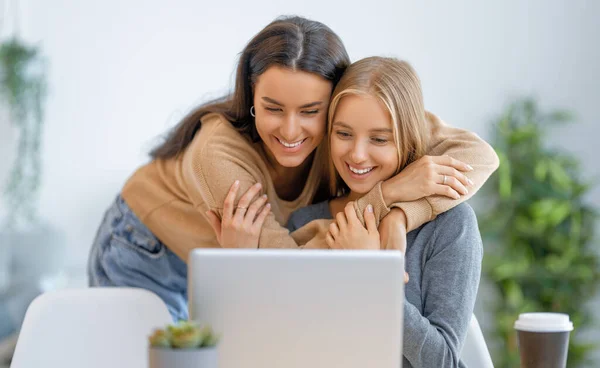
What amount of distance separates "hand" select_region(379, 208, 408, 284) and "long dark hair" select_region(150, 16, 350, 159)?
347 mm

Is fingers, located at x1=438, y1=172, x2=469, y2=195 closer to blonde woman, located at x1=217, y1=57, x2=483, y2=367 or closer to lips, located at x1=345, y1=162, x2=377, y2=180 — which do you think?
blonde woman, located at x1=217, y1=57, x2=483, y2=367

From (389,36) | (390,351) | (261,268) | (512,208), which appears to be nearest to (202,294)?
(261,268)

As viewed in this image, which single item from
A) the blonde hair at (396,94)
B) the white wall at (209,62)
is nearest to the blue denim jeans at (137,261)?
the blonde hair at (396,94)

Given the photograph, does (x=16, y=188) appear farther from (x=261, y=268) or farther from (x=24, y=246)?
(x=261, y=268)

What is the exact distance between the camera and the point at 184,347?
3.62ft

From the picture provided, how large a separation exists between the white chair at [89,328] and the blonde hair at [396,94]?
0.58 metres

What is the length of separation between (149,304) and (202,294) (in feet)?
2.56

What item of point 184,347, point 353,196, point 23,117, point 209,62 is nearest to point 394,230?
point 353,196

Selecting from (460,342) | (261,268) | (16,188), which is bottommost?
(16,188)

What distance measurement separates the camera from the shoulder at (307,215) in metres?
2.09

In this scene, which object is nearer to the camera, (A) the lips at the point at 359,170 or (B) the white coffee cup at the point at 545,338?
(B) the white coffee cup at the point at 545,338

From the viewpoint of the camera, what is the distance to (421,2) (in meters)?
4.36

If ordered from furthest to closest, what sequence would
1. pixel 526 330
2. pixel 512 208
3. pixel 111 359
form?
pixel 512 208, pixel 111 359, pixel 526 330

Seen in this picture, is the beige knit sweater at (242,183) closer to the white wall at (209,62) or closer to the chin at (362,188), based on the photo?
the chin at (362,188)
